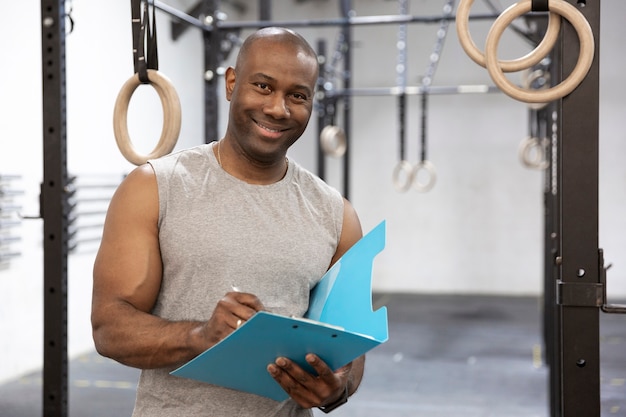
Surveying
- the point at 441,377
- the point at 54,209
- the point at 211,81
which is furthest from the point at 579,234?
the point at 441,377

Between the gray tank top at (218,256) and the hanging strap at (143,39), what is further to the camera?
the hanging strap at (143,39)

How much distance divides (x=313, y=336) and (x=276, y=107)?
45cm

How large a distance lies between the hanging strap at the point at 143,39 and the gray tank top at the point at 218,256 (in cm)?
55

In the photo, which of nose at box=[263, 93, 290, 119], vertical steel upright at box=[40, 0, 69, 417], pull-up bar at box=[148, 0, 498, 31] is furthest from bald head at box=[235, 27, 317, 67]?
pull-up bar at box=[148, 0, 498, 31]

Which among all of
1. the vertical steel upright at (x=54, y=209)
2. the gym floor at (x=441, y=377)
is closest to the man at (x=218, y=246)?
the vertical steel upright at (x=54, y=209)

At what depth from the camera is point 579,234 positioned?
4.93ft

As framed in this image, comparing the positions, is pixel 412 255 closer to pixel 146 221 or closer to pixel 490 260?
pixel 490 260

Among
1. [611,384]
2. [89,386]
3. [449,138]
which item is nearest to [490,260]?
[449,138]

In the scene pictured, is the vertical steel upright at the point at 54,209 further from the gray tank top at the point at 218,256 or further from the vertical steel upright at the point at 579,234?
the vertical steel upright at the point at 579,234

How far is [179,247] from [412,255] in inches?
407

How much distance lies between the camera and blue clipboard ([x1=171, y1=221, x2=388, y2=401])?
117 centimetres

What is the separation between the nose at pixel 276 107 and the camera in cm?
142

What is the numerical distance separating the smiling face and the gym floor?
3.78 meters

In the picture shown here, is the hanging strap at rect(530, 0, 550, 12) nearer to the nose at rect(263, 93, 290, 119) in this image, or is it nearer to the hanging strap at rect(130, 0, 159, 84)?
the nose at rect(263, 93, 290, 119)
